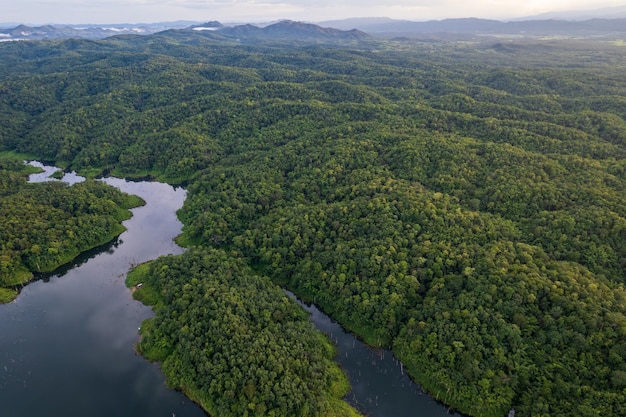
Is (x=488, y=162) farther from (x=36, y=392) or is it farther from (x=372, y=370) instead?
(x=36, y=392)

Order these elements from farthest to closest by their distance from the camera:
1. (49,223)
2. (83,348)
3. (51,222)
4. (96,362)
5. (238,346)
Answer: (51,222) < (49,223) < (83,348) < (96,362) < (238,346)

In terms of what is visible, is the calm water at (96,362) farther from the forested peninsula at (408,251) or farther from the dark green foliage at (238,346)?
the dark green foliage at (238,346)

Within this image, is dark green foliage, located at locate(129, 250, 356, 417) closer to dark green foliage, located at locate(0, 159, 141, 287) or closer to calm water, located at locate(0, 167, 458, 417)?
calm water, located at locate(0, 167, 458, 417)

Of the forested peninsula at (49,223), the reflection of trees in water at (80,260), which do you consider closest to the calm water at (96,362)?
the reflection of trees in water at (80,260)

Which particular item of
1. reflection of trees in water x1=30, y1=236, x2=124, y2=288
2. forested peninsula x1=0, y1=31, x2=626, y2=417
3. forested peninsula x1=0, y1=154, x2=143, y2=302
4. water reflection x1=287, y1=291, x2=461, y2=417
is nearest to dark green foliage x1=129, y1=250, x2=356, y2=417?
forested peninsula x1=0, y1=31, x2=626, y2=417

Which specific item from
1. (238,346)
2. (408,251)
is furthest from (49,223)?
(408,251)

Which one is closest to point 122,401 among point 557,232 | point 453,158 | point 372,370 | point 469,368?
point 372,370

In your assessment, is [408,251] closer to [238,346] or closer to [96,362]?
[238,346]
